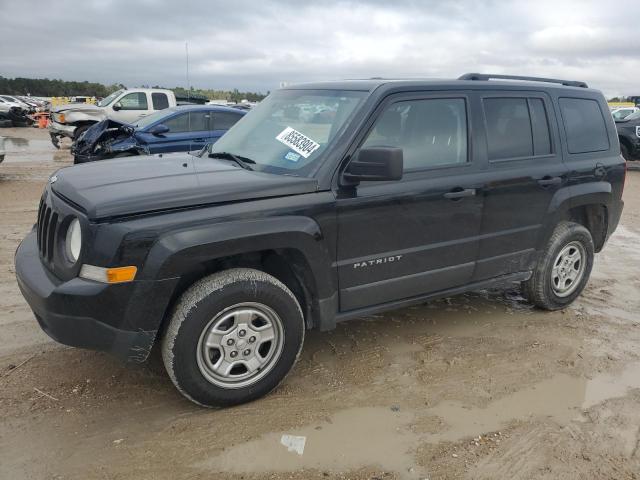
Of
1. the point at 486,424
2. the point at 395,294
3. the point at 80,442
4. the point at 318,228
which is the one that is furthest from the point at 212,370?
the point at 486,424

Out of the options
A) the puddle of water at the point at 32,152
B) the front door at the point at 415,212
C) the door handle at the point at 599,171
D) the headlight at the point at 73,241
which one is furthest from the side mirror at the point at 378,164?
the puddle of water at the point at 32,152

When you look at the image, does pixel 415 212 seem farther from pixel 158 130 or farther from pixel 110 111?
pixel 110 111

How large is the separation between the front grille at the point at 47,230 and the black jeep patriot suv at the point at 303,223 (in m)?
0.02

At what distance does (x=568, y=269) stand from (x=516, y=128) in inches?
57.3

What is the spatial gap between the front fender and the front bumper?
14cm

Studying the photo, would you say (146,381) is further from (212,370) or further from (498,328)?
(498,328)

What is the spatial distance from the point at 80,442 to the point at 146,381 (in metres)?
0.66

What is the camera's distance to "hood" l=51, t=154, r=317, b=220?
288cm

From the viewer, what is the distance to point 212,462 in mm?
2797

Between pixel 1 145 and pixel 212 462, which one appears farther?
pixel 1 145

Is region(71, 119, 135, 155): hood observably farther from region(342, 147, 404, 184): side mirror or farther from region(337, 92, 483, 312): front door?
region(342, 147, 404, 184): side mirror

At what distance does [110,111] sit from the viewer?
53.8 feet

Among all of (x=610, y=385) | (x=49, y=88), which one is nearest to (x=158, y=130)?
(x=610, y=385)

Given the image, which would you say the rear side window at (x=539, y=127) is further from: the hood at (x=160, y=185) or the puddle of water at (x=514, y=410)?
the hood at (x=160, y=185)
